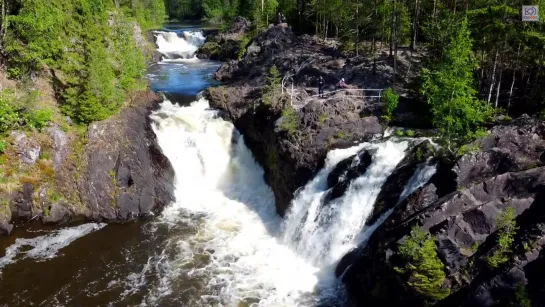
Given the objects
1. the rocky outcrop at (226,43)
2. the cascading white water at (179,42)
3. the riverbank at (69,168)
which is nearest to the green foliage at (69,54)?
the riverbank at (69,168)

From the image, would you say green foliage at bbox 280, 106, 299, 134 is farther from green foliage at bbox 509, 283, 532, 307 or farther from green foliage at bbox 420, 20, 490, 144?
green foliage at bbox 509, 283, 532, 307

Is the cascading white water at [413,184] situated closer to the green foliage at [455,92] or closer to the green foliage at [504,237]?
the green foliage at [455,92]

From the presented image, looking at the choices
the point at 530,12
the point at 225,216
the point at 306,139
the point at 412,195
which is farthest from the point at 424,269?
the point at 530,12

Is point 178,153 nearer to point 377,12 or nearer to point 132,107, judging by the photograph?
point 132,107

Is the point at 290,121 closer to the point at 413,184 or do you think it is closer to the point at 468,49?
the point at 413,184

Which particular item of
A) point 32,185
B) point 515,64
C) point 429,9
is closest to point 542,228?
point 515,64

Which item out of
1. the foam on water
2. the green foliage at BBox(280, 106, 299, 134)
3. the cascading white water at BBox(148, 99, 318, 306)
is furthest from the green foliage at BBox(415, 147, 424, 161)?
the foam on water
